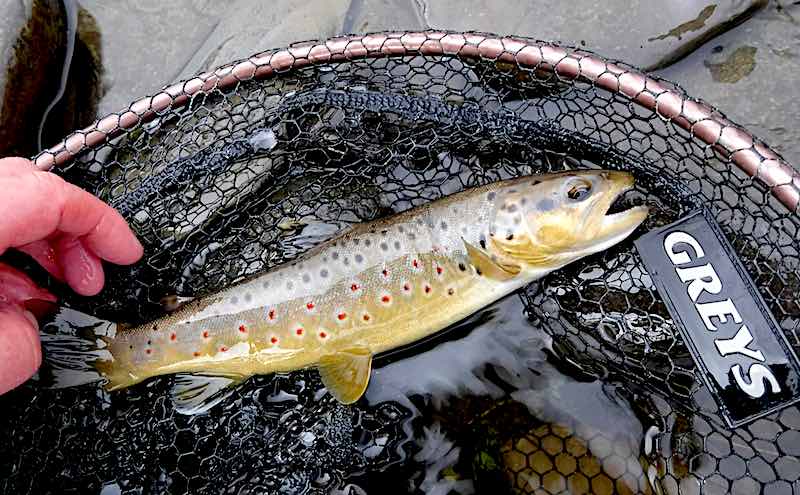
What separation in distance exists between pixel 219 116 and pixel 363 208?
26.8 inches

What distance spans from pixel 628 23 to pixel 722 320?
50.3 inches

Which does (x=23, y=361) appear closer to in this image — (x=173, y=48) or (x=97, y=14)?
(x=173, y=48)

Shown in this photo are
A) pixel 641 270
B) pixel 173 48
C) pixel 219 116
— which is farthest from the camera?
pixel 173 48

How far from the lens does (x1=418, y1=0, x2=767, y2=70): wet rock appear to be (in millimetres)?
2600

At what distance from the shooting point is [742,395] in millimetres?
1958

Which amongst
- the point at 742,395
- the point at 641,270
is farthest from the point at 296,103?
the point at 742,395

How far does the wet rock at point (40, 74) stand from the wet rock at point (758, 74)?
2.50 metres

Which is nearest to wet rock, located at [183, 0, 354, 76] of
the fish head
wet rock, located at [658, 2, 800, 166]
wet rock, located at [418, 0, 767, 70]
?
wet rock, located at [418, 0, 767, 70]

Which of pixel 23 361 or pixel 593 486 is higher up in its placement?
pixel 593 486

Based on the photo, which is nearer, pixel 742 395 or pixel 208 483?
pixel 742 395

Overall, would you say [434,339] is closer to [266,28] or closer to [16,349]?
[16,349]

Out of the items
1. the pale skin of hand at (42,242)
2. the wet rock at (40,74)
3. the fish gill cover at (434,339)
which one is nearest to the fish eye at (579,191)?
the fish gill cover at (434,339)

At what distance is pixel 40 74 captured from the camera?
2.89m

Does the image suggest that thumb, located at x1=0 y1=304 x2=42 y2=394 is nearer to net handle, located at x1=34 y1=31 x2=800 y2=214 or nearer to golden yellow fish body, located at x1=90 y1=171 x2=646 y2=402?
golden yellow fish body, located at x1=90 y1=171 x2=646 y2=402
